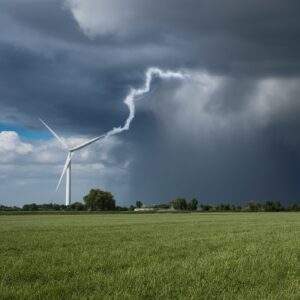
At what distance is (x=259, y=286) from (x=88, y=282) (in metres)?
5.37

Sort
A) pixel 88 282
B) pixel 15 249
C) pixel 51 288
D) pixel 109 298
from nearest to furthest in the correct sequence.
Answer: pixel 109 298 < pixel 51 288 < pixel 88 282 < pixel 15 249

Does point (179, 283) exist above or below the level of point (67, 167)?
below

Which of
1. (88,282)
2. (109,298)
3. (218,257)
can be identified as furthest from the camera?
(218,257)

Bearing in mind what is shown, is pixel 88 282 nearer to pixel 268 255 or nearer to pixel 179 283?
pixel 179 283

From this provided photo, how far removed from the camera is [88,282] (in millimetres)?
16188

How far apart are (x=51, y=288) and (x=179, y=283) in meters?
4.04

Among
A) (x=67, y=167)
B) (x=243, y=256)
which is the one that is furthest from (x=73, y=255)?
(x=67, y=167)

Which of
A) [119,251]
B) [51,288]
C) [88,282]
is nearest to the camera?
[51,288]

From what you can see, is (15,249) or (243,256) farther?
(15,249)

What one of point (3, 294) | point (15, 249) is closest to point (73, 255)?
point (15, 249)

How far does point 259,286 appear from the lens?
1634 cm

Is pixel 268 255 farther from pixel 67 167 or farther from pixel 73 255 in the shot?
pixel 67 167

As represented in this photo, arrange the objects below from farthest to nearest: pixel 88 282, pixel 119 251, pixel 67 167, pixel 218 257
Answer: pixel 67 167, pixel 119 251, pixel 218 257, pixel 88 282

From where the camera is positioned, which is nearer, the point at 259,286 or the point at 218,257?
the point at 259,286
